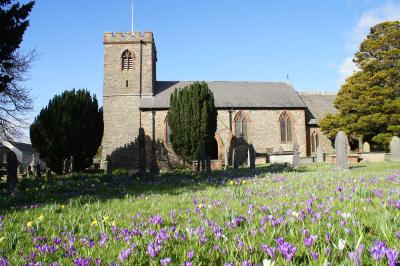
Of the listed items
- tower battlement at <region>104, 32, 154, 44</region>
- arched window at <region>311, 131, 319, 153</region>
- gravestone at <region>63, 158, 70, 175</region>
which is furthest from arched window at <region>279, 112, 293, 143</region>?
gravestone at <region>63, 158, 70, 175</region>

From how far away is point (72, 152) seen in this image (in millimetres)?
25344

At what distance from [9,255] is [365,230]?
2.65 metres

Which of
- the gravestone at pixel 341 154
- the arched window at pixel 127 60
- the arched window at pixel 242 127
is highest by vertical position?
the arched window at pixel 127 60

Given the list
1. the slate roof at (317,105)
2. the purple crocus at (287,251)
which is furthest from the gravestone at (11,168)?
the slate roof at (317,105)

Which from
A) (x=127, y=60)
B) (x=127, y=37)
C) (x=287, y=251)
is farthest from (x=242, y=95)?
(x=287, y=251)

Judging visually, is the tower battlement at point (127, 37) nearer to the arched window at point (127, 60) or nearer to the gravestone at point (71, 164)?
the arched window at point (127, 60)

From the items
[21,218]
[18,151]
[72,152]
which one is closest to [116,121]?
[72,152]

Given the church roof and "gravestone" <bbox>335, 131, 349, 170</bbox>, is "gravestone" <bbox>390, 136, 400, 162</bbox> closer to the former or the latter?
"gravestone" <bbox>335, 131, 349, 170</bbox>

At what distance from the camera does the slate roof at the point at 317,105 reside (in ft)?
117

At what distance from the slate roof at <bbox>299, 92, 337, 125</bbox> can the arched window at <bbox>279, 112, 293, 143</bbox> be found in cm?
237

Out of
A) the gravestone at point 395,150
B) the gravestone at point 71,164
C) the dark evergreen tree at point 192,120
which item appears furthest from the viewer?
the dark evergreen tree at point 192,120

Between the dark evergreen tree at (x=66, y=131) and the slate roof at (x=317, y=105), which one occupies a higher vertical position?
the slate roof at (x=317, y=105)

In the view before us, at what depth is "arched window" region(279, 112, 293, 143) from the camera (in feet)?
111

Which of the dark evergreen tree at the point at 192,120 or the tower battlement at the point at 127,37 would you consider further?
the tower battlement at the point at 127,37
